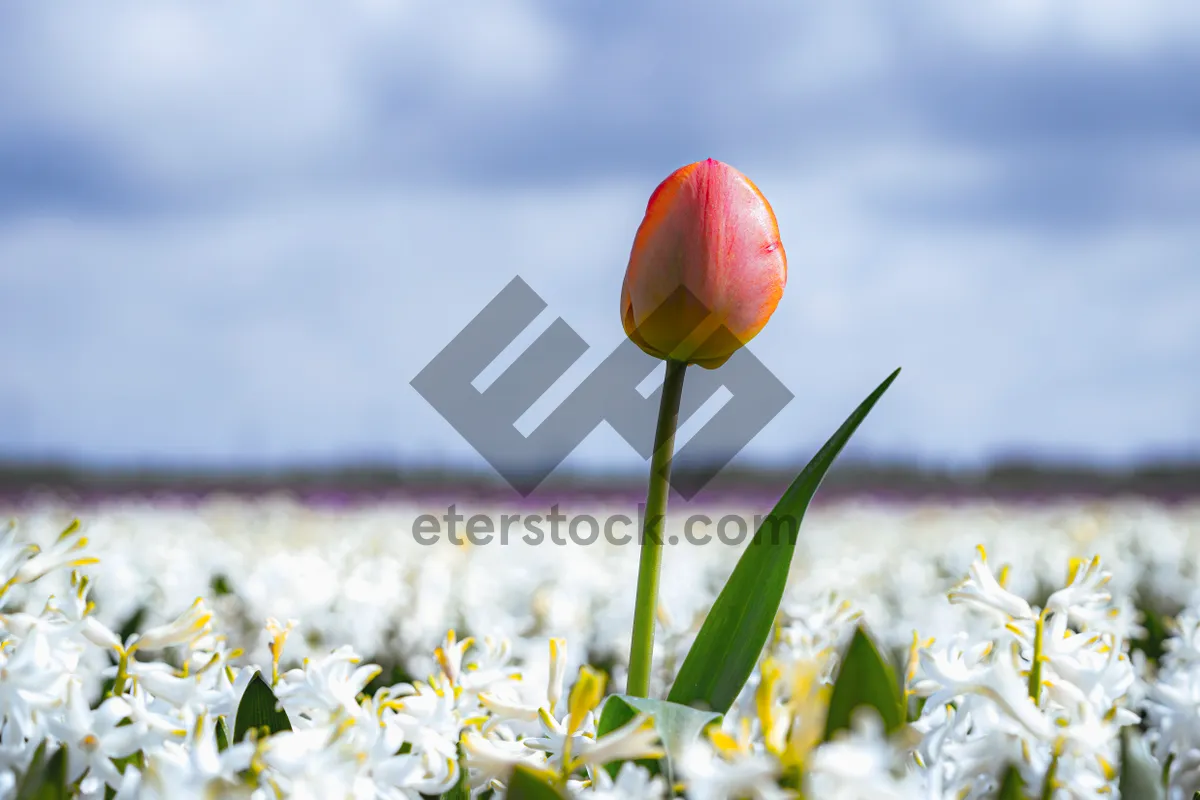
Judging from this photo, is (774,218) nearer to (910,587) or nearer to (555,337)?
(555,337)

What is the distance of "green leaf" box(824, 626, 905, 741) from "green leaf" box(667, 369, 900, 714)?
31 cm

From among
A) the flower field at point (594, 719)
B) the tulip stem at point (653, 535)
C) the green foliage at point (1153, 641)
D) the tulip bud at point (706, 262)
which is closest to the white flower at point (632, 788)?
the flower field at point (594, 719)

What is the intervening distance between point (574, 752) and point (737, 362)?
1052 millimetres

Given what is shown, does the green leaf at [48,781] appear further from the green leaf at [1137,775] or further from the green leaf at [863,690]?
the green leaf at [1137,775]

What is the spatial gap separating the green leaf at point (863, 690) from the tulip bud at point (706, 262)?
63 cm

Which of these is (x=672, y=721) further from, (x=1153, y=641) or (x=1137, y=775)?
(x=1153, y=641)

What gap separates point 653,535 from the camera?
1816 mm

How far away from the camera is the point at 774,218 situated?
1797 mm

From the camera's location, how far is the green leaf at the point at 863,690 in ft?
4.21

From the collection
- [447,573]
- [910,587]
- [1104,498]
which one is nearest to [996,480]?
[1104,498]

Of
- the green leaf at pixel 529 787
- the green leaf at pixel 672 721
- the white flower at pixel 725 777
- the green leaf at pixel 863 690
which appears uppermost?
the green leaf at pixel 863 690

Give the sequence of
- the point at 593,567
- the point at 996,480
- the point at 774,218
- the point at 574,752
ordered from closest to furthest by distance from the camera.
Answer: the point at 574,752, the point at 774,218, the point at 593,567, the point at 996,480

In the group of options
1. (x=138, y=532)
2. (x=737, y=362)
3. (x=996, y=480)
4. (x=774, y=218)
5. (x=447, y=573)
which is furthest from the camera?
(x=996, y=480)

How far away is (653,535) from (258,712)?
709 millimetres
